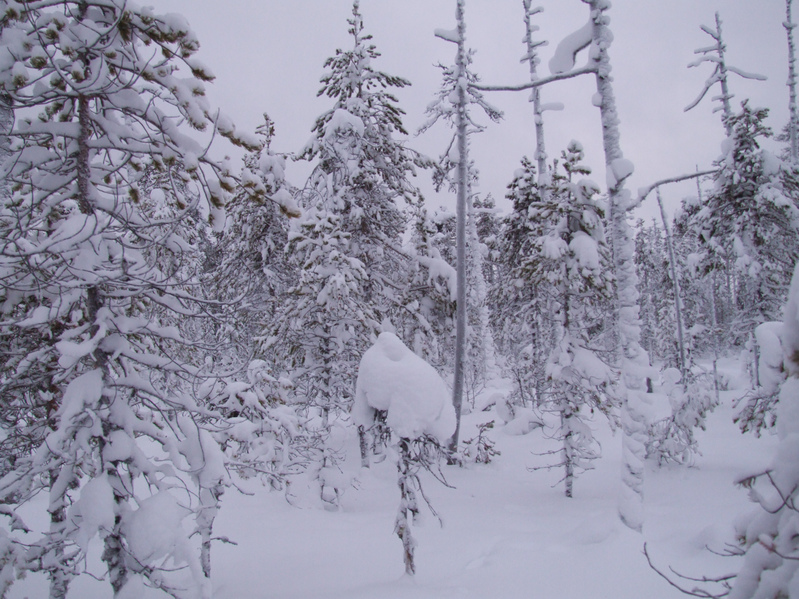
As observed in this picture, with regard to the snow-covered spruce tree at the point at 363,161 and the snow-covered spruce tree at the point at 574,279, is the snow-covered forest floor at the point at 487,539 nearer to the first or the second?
the snow-covered spruce tree at the point at 574,279

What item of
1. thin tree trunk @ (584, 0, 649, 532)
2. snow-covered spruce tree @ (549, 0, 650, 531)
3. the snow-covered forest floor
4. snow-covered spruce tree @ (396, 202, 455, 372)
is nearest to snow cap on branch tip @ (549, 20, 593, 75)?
snow-covered spruce tree @ (549, 0, 650, 531)

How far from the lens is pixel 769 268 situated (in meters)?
15.3

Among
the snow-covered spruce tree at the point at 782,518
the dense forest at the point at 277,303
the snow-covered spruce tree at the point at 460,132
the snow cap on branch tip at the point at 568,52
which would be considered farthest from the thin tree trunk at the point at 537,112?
the snow-covered spruce tree at the point at 782,518

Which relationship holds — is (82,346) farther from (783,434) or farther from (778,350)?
(778,350)

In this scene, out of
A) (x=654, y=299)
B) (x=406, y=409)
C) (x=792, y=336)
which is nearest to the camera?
(x=792, y=336)

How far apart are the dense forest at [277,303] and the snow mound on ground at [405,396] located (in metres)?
0.03

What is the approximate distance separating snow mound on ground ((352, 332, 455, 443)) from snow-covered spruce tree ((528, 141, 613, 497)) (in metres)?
5.56

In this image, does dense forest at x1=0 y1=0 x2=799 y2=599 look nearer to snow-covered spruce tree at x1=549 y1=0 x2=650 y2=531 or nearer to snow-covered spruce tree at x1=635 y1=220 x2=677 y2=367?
snow-covered spruce tree at x1=549 y1=0 x2=650 y2=531

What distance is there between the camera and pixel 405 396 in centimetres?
584

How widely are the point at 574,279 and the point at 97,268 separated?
9.99m

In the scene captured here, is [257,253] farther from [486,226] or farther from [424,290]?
[486,226]

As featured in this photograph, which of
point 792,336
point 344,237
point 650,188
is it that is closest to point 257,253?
point 344,237

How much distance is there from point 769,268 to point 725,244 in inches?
66.7

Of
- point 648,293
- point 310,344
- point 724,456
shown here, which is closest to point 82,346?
point 310,344
